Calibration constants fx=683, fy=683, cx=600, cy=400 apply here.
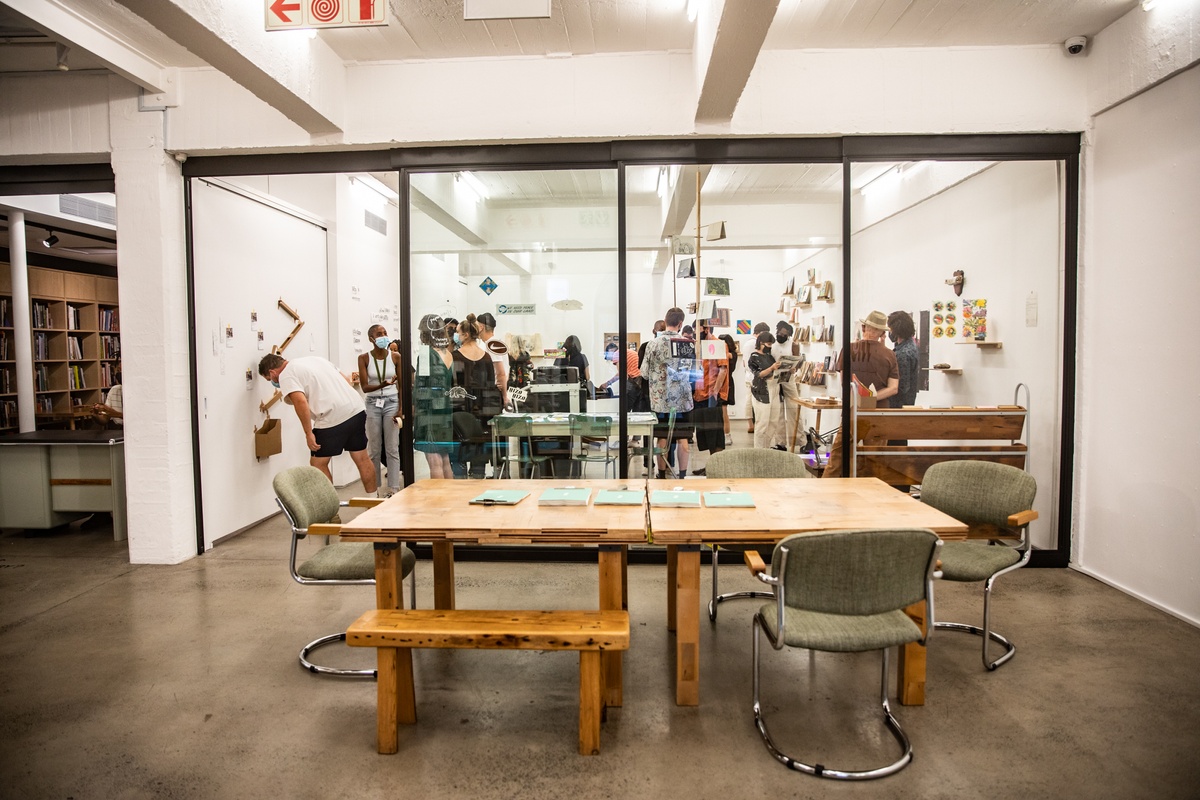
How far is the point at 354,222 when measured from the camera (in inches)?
291

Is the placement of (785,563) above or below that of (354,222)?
below

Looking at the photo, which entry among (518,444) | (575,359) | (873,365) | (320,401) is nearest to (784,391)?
(873,365)

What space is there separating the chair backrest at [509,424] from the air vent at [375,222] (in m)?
3.73

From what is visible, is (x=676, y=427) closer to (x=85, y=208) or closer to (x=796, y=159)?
(x=796, y=159)

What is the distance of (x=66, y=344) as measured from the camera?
8641mm

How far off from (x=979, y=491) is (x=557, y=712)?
7.83 ft

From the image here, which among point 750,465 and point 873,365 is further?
point 873,365

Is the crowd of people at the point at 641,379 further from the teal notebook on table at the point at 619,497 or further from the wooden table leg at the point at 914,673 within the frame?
the wooden table leg at the point at 914,673

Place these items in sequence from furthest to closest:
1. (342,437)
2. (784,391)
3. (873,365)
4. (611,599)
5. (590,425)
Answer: (784,391), (342,437), (590,425), (873,365), (611,599)

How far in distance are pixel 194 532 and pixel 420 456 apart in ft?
5.86

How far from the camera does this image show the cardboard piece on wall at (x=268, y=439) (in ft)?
19.2

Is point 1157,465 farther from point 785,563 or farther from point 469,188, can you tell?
point 469,188

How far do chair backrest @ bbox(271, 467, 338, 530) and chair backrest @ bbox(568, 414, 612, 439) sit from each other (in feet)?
6.22

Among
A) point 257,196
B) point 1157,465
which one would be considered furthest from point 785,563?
point 257,196
